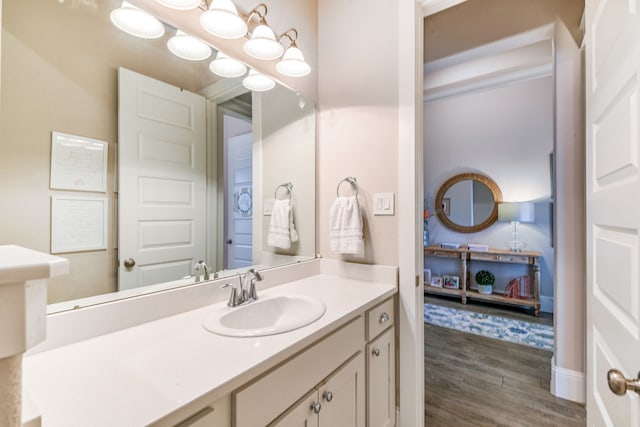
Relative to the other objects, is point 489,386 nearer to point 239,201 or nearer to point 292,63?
point 239,201

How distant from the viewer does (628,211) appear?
649 millimetres

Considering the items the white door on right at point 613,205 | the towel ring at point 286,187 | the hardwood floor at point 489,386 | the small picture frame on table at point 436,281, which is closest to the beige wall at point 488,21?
the white door on right at point 613,205

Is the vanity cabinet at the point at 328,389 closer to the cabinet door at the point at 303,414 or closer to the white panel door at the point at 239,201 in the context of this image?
the cabinet door at the point at 303,414

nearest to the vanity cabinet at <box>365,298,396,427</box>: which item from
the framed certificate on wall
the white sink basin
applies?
the white sink basin

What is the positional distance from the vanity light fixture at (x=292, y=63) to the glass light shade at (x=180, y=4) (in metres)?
0.50

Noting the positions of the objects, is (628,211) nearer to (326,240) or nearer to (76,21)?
(326,240)

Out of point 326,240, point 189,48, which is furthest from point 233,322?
point 189,48

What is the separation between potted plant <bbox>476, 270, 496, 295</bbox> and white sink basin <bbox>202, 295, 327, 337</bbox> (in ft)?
10.6

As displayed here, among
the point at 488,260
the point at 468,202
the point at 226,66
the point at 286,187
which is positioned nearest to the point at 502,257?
the point at 488,260

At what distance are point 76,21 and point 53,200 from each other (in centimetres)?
57

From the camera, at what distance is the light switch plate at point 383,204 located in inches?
59.9

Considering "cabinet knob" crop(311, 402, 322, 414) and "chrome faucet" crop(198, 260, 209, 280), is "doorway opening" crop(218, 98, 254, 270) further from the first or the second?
"cabinet knob" crop(311, 402, 322, 414)

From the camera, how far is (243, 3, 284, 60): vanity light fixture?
4.37ft

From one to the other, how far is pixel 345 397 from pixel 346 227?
796 millimetres
